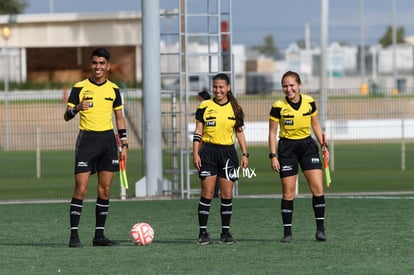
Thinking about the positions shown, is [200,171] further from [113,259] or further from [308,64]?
[308,64]

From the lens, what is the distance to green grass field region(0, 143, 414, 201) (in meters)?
25.8

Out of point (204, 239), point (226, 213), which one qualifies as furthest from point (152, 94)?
point (204, 239)

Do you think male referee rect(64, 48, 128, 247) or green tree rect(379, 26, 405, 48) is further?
green tree rect(379, 26, 405, 48)

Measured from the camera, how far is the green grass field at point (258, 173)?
25.8 meters

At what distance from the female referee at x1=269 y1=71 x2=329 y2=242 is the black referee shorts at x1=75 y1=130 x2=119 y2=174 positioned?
6.06ft

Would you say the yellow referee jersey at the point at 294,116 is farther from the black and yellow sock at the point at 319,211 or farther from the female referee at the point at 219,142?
the black and yellow sock at the point at 319,211

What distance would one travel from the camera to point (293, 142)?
13641 mm

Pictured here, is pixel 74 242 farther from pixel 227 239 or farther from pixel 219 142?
pixel 219 142

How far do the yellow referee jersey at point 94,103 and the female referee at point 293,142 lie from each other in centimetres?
189

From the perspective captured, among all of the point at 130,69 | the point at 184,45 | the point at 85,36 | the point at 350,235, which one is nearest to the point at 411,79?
the point at 130,69

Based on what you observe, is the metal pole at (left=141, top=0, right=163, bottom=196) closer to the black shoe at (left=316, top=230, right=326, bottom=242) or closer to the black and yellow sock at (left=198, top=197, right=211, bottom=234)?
the black and yellow sock at (left=198, top=197, right=211, bottom=234)

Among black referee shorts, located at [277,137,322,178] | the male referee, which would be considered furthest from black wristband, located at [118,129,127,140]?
black referee shorts, located at [277,137,322,178]

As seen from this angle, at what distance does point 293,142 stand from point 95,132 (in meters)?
2.31

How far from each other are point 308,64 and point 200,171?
9096 centimetres
